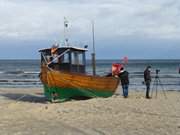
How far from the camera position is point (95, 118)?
18.9 metres

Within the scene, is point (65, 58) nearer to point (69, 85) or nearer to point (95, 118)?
point (69, 85)

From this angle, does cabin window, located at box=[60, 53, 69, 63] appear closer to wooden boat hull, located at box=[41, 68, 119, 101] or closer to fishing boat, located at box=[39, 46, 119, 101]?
fishing boat, located at box=[39, 46, 119, 101]

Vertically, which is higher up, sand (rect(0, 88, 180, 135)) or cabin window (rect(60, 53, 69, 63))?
cabin window (rect(60, 53, 69, 63))

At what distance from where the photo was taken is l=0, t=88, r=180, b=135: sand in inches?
625

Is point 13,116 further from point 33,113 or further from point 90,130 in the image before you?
point 90,130

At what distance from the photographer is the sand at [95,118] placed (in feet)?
52.1

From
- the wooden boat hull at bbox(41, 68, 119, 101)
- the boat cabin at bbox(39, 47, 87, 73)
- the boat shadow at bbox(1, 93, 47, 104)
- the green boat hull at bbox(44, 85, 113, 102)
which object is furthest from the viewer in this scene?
the boat shadow at bbox(1, 93, 47, 104)

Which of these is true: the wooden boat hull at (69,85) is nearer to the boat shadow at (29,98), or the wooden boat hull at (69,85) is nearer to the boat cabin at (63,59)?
the boat cabin at (63,59)

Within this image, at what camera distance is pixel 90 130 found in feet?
52.5

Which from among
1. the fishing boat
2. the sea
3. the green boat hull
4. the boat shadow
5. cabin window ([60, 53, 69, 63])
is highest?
cabin window ([60, 53, 69, 63])

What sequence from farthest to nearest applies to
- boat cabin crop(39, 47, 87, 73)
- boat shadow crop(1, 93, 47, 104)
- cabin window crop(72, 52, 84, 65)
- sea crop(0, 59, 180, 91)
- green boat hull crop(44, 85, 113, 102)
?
sea crop(0, 59, 180, 91)
boat shadow crop(1, 93, 47, 104)
cabin window crop(72, 52, 84, 65)
boat cabin crop(39, 47, 87, 73)
green boat hull crop(44, 85, 113, 102)

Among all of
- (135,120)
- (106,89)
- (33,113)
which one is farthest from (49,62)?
(135,120)

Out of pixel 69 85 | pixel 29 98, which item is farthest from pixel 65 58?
pixel 29 98

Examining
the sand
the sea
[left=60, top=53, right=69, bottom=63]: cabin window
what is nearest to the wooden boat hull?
[left=60, top=53, right=69, bottom=63]: cabin window
